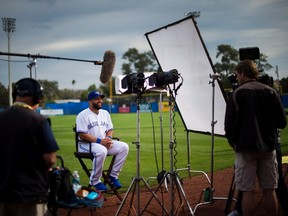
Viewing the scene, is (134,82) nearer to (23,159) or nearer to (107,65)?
(107,65)

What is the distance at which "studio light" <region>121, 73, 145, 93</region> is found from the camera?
509 cm

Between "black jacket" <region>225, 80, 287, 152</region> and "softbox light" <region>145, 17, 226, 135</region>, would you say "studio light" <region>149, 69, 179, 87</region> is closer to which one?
"softbox light" <region>145, 17, 226, 135</region>

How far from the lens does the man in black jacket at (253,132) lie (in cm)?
407

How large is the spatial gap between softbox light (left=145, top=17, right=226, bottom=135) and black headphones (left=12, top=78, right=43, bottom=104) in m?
3.23

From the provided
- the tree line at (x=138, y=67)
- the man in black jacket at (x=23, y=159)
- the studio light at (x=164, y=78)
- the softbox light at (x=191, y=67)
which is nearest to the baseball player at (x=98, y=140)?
the softbox light at (x=191, y=67)

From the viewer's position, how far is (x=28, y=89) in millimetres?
3137

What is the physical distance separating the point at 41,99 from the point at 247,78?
8.27 feet

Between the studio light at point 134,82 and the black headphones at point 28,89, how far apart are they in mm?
2079

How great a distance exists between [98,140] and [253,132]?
3.44 m

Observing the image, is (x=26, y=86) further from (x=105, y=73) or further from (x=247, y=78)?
(x=247, y=78)

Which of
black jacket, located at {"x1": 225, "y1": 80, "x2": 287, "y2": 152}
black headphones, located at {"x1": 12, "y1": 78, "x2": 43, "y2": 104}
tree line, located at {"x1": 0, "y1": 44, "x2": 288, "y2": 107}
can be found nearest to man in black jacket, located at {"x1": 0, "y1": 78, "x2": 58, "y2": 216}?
black headphones, located at {"x1": 12, "y1": 78, "x2": 43, "y2": 104}

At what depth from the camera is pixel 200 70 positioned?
610cm

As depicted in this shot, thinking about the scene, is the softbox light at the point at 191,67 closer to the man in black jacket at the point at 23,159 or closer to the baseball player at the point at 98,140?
the baseball player at the point at 98,140

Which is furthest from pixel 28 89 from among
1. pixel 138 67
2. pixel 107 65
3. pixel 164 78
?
pixel 138 67
